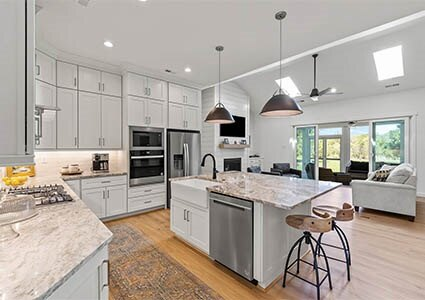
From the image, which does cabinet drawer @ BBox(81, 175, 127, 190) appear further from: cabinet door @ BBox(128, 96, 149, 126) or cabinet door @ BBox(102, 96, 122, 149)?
cabinet door @ BBox(128, 96, 149, 126)

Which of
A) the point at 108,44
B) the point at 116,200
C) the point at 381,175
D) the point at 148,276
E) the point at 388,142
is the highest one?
the point at 108,44

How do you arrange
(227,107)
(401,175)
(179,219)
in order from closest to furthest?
(179,219) → (401,175) → (227,107)

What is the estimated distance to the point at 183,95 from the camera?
5.04 metres

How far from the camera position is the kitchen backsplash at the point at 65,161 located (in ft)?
12.0

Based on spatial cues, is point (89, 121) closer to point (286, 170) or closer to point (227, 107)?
point (227, 107)

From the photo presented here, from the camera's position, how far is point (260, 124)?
30.2 ft

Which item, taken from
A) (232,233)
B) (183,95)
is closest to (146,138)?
(183,95)

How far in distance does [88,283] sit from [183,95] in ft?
14.8

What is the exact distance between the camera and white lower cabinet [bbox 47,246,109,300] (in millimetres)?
844

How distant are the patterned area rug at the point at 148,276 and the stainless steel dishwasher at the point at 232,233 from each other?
35 cm

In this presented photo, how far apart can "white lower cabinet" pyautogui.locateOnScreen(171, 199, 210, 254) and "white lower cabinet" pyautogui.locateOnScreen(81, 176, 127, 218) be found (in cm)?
143

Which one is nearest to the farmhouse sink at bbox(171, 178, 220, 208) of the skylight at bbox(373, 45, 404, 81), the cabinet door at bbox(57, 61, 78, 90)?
the cabinet door at bbox(57, 61, 78, 90)

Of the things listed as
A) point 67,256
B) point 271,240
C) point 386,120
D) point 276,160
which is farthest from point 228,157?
point 67,256

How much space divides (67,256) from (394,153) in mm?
8172
